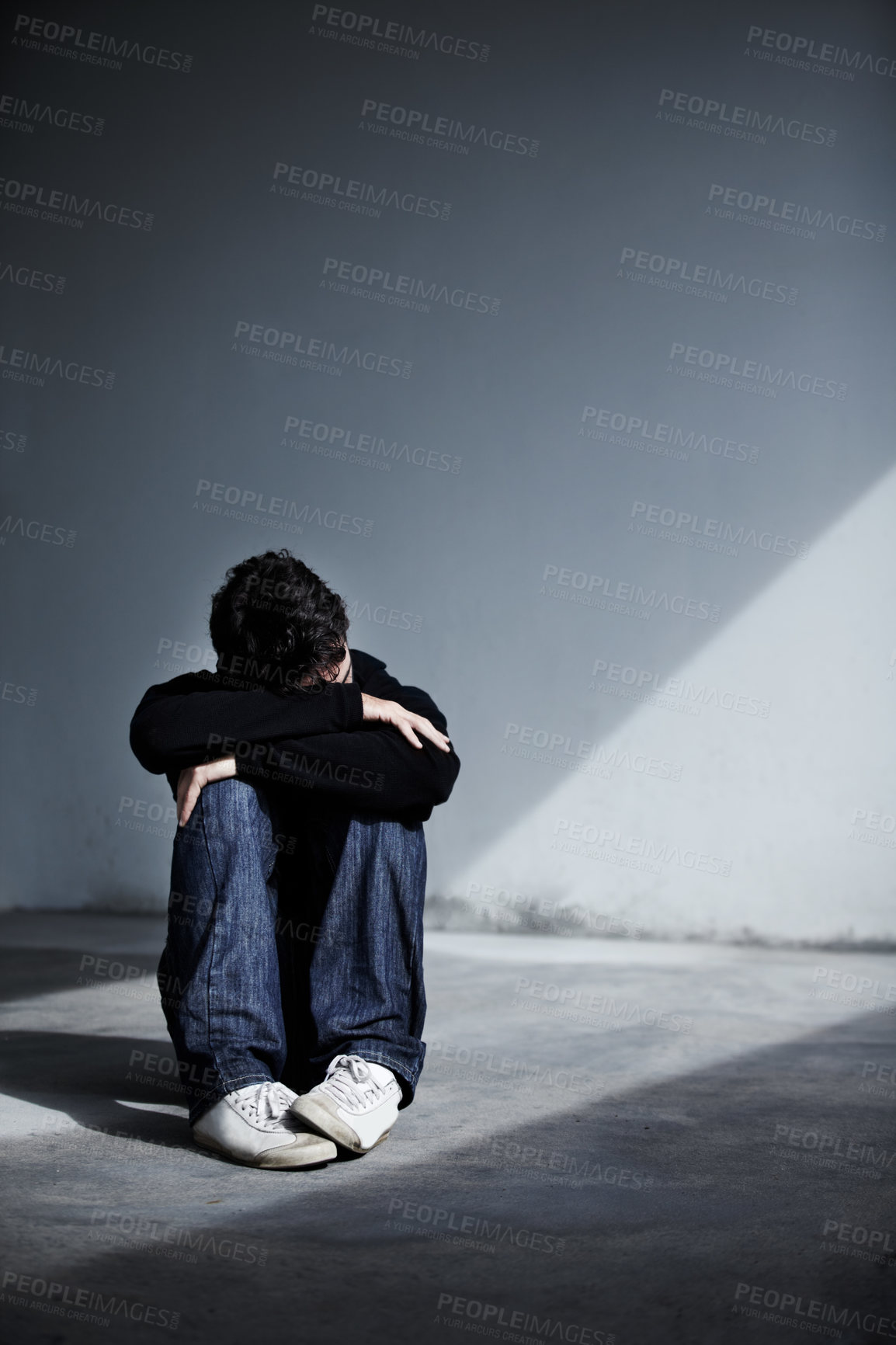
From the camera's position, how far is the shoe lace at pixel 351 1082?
55.6 inches

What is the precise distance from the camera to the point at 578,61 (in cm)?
359

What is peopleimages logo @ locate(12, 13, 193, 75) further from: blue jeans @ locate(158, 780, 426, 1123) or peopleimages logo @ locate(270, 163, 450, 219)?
blue jeans @ locate(158, 780, 426, 1123)

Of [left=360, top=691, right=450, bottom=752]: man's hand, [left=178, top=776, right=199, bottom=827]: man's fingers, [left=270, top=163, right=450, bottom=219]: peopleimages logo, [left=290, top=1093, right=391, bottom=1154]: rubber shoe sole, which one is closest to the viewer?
[left=290, top=1093, right=391, bottom=1154]: rubber shoe sole

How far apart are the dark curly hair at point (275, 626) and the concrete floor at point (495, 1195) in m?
0.66

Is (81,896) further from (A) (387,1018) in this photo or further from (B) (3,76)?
(B) (3,76)

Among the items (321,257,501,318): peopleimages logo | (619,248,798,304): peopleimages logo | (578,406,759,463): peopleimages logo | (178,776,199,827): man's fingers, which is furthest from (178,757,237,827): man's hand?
(619,248,798,304): peopleimages logo

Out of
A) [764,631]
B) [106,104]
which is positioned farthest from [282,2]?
[764,631]

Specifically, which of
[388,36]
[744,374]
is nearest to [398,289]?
[388,36]

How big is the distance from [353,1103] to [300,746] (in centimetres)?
48

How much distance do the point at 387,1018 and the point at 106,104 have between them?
136 inches

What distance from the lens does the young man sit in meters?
1.41

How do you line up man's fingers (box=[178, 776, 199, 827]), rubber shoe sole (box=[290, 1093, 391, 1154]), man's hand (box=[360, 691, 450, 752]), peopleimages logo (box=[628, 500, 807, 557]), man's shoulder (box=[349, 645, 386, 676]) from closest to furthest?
rubber shoe sole (box=[290, 1093, 391, 1154]) < man's fingers (box=[178, 776, 199, 827]) < man's hand (box=[360, 691, 450, 752]) < man's shoulder (box=[349, 645, 386, 676]) < peopleimages logo (box=[628, 500, 807, 557])

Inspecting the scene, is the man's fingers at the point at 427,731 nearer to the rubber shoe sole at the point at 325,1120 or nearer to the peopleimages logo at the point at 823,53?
the rubber shoe sole at the point at 325,1120

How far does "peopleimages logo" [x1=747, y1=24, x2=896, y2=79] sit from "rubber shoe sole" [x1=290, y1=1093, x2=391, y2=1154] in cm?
363
